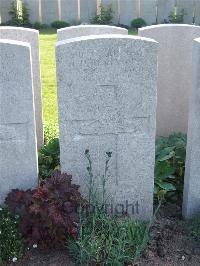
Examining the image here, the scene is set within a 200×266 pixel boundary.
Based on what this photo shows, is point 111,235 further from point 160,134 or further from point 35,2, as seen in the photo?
point 35,2

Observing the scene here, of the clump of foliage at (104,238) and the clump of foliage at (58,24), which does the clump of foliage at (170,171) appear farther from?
the clump of foliage at (58,24)

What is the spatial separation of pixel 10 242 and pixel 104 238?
76cm

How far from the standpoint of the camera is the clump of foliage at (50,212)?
359 cm

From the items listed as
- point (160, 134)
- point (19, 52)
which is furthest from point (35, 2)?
point (19, 52)

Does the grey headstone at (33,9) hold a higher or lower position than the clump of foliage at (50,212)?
higher

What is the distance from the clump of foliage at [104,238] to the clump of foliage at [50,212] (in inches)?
3.8

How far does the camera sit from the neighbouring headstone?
5.28 metres

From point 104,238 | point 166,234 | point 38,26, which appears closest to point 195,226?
point 166,234

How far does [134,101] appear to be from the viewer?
12.6ft

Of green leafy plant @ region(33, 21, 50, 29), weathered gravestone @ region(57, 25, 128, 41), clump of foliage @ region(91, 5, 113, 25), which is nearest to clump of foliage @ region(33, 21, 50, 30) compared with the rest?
green leafy plant @ region(33, 21, 50, 29)

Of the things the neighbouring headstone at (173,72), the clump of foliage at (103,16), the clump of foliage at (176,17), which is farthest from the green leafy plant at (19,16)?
the neighbouring headstone at (173,72)

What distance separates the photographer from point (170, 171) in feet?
15.2

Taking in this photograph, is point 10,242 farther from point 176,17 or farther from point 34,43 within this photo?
point 176,17

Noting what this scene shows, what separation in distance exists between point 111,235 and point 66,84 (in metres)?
1.24
